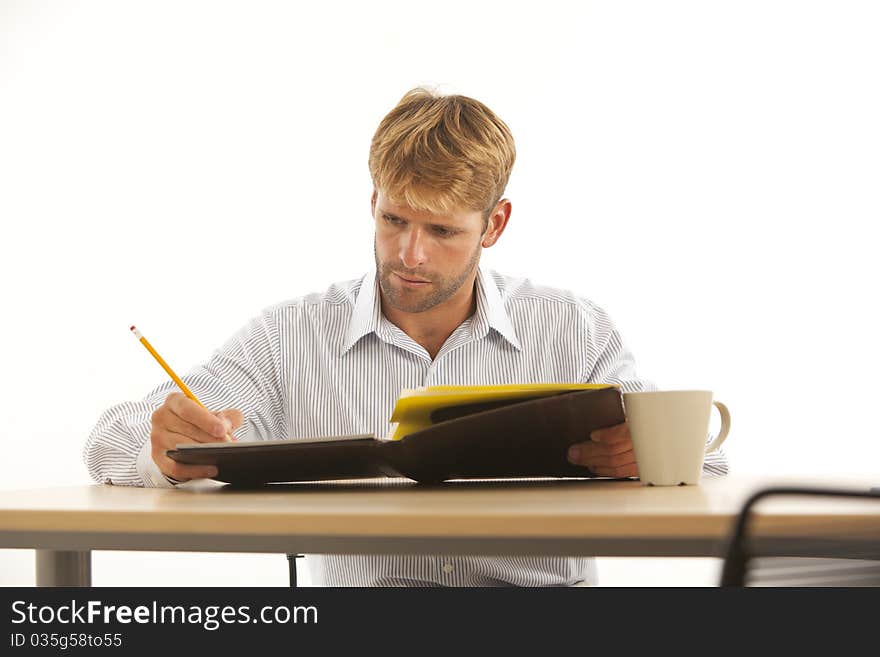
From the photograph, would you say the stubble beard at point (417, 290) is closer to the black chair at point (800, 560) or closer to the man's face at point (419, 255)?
the man's face at point (419, 255)

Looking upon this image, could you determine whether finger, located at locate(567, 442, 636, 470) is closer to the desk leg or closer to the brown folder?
the brown folder

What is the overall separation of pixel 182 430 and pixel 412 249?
65 centimetres

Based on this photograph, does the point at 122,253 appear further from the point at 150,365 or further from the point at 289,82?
the point at 289,82

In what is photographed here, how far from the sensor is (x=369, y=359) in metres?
1.66

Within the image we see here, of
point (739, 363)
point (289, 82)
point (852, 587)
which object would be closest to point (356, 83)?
point (289, 82)

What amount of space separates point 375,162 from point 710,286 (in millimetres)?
1837

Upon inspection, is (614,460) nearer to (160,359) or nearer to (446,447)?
(446,447)

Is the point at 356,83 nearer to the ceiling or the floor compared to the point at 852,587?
nearer to the ceiling

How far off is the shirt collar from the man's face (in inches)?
1.5

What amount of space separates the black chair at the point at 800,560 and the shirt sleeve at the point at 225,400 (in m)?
0.89

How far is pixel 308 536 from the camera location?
680 mm

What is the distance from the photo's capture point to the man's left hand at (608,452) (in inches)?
41.5

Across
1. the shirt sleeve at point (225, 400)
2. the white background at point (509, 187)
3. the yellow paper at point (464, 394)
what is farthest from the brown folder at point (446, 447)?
the white background at point (509, 187)
